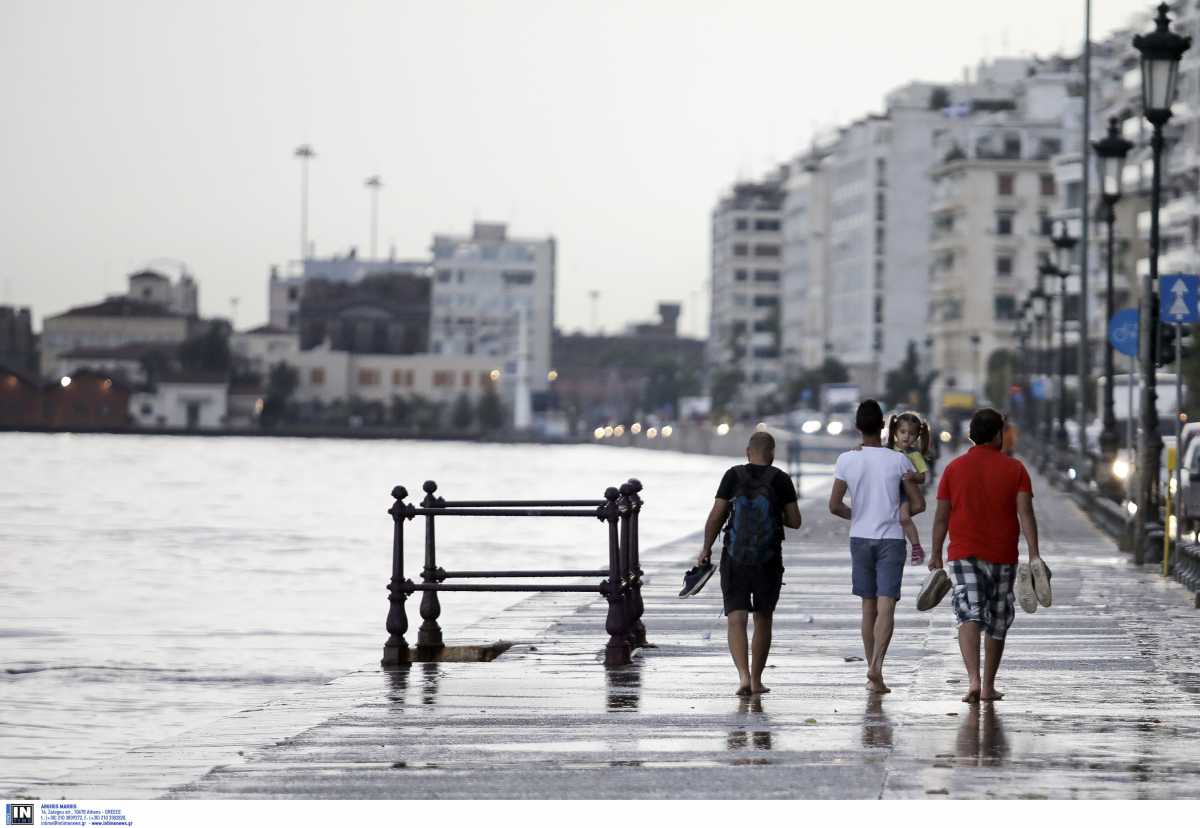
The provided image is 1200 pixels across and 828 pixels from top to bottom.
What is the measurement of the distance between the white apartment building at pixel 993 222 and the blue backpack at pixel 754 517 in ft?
481

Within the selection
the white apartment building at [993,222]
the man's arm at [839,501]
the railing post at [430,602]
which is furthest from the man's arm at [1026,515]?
the white apartment building at [993,222]

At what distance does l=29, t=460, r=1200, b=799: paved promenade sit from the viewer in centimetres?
1141

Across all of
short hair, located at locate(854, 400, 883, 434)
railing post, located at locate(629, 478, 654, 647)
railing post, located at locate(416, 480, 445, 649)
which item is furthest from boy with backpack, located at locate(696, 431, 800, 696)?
railing post, located at locate(416, 480, 445, 649)

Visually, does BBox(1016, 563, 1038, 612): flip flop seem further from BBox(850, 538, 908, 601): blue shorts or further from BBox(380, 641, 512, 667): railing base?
BBox(380, 641, 512, 667): railing base

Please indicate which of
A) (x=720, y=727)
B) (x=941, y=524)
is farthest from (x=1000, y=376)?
(x=720, y=727)

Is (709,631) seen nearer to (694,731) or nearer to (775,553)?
(775,553)

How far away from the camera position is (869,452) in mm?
15070

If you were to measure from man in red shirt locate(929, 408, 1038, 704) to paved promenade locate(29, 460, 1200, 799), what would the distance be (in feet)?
1.30

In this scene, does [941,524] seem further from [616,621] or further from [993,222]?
[993,222]

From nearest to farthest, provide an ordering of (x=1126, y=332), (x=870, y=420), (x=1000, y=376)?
1. (x=870, y=420)
2. (x=1126, y=332)
3. (x=1000, y=376)

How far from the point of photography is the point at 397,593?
56.4 feet

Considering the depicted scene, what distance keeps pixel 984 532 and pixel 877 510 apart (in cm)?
92

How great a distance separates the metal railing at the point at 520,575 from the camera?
16750 mm
